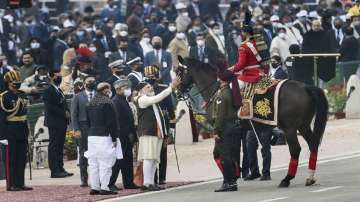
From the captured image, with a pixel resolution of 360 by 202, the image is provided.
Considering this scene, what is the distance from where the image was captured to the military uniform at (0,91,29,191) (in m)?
27.5

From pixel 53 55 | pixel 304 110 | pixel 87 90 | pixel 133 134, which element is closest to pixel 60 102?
pixel 87 90

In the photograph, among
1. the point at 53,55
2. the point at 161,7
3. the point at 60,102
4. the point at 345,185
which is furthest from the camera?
the point at 161,7

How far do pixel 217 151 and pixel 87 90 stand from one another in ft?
11.8

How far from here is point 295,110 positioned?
26.1 meters

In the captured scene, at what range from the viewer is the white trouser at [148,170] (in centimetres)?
2628

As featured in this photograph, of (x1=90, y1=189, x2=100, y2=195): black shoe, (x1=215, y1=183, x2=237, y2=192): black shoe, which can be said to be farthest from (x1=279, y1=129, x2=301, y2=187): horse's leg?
(x1=90, y1=189, x2=100, y2=195): black shoe

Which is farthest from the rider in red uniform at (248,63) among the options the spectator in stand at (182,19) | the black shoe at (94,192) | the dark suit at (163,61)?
the spectator in stand at (182,19)

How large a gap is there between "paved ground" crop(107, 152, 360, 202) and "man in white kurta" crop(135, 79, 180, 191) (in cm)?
48

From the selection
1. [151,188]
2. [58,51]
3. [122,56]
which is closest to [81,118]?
[151,188]

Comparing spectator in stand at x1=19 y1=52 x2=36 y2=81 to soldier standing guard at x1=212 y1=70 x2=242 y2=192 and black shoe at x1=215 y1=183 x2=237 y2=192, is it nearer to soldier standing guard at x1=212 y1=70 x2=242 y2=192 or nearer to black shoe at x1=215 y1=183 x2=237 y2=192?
soldier standing guard at x1=212 y1=70 x2=242 y2=192

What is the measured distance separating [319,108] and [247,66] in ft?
4.74

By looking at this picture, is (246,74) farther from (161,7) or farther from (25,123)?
(161,7)

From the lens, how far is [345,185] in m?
25.6

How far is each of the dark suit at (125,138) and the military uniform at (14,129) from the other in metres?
1.84
